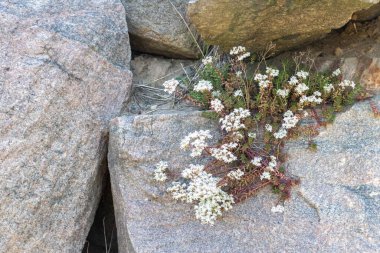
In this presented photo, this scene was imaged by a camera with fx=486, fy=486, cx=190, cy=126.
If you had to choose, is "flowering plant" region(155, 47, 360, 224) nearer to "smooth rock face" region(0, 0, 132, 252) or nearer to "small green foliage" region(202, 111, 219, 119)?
A: "small green foliage" region(202, 111, 219, 119)

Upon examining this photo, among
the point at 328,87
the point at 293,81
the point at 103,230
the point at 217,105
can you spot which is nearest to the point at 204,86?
the point at 217,105

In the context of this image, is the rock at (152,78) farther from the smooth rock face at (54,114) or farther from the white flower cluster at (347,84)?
the white flower cluster at (347,84)

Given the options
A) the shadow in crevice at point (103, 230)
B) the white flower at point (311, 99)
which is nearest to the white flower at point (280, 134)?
the white flower at point (311, 99)

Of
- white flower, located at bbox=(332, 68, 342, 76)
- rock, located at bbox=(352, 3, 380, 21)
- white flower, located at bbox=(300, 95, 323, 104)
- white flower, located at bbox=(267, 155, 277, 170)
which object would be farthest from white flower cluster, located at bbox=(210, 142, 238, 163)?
rock, located at bbox=(352, 3, 380, 21)

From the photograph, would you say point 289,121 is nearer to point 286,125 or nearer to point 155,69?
point 286,125

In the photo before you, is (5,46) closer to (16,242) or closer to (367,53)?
(16,242)

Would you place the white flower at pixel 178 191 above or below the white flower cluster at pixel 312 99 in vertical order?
below
